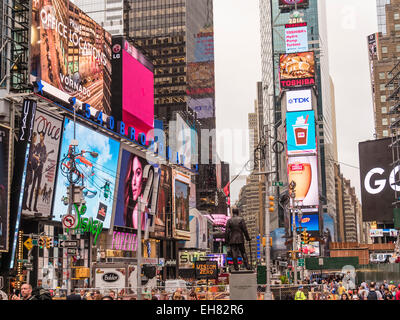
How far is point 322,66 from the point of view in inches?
7490

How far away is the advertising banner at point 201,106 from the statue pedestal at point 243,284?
151m

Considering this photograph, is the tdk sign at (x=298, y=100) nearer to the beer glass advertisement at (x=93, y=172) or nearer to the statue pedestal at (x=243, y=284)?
the beer glass advertisement at (x=93, y=172)

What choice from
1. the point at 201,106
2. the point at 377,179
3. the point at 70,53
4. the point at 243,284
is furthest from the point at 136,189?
the point at 201,106

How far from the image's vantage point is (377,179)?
5522 cm

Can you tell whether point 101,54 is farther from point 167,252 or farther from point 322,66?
point 322,66

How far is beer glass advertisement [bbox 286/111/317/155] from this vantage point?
12800 cm

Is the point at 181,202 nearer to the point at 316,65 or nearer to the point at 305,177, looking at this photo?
the point at 305,177

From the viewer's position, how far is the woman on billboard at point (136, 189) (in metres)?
73.1

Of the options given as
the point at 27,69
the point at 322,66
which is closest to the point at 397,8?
the point at 322,66

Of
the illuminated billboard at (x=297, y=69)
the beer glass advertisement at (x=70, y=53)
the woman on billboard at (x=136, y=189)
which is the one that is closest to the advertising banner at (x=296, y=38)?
the illuminated billboard at (x=297, y=69)

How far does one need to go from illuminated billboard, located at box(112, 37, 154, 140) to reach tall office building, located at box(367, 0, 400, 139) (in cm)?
7616

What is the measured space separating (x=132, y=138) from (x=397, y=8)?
9688 centimetres

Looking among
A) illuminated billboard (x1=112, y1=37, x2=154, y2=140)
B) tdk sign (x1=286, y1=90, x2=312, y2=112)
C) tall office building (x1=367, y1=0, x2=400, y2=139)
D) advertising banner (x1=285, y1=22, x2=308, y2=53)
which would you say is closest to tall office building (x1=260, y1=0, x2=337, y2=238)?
tall office building (x1=367, y1=0, x2=400, y2=139)

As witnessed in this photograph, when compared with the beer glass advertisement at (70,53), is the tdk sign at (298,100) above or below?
above
